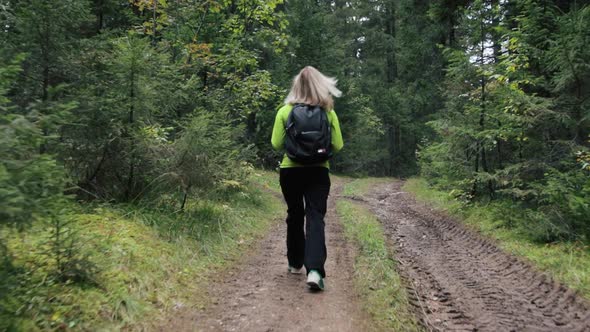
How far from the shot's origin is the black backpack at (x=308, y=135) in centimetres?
428

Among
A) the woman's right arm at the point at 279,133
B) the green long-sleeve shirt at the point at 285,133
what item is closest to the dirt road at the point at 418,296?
the green long-sleeve shirt at the point at 285,133

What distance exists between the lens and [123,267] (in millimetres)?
4082

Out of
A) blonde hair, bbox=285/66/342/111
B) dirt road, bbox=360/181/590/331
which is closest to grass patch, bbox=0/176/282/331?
blonde hair, bbox=285/66/342/111

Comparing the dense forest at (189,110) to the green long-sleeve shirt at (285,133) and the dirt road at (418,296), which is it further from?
the green long-sleeve shirt at (285,133)

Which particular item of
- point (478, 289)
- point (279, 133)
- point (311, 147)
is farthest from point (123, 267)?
point (478, 289)

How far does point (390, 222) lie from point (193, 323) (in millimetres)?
7235

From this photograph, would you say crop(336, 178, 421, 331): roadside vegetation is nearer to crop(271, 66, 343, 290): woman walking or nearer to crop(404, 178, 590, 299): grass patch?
crop(271, 66, 343, 290): woman walking

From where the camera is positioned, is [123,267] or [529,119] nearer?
[123,267]

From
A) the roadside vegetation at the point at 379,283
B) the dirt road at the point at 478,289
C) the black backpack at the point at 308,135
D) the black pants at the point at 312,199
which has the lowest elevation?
the dirt road at the point at 478,289

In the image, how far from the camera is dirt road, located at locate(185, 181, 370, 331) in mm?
3709

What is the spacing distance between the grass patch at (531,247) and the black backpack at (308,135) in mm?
3383

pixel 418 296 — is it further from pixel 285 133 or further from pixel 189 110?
pixel 189 110

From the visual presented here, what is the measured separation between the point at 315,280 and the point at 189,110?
5.37m

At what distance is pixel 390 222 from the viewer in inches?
401
